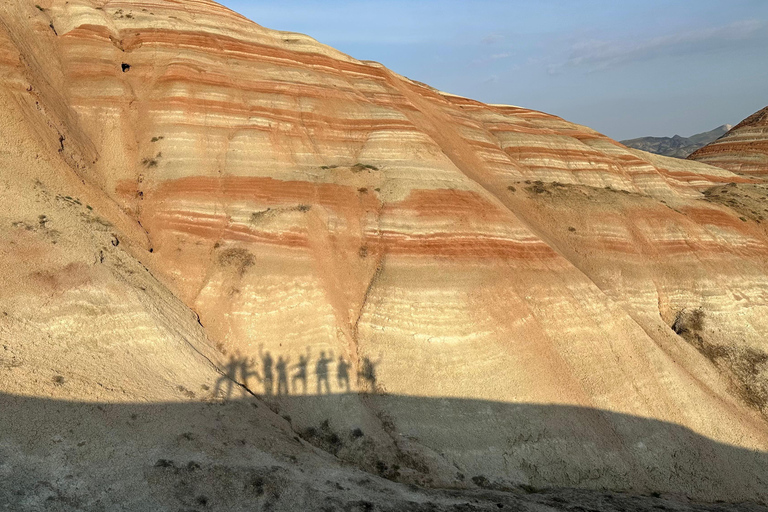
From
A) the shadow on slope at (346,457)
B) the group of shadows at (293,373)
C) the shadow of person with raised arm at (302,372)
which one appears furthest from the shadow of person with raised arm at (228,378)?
the shadow of person with raised arm at (302,372)

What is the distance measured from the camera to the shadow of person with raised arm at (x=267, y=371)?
20031 mm

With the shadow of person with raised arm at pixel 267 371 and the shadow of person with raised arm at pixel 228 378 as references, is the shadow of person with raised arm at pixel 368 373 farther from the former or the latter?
the shadow of person with raised arm at pixel 228 378

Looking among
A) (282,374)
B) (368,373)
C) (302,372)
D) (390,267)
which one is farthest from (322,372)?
(390,267)

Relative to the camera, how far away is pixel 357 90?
33.5m

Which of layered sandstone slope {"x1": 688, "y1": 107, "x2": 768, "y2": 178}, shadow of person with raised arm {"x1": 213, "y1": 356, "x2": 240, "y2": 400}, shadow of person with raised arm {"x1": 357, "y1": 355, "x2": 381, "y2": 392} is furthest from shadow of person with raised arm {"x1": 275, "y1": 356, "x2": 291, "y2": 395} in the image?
layered sandstone slope {"x1": 688, "y1": 107, "x2": 768, "y2": 178}

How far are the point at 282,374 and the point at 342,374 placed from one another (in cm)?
243

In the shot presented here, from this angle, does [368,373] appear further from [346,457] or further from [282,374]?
[346,457]

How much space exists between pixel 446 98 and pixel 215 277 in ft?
89.0

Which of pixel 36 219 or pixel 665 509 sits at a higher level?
pixel 36 219

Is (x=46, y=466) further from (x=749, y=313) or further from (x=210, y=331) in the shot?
(x=749, y=313)

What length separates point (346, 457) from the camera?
18.6 m

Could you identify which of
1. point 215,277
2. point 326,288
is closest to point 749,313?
point 326,288

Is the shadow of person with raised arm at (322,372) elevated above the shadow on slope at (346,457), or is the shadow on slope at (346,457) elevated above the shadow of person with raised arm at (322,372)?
the shadow of person with raised arm at (322,372)

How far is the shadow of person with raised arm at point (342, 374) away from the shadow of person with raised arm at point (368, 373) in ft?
1.75
